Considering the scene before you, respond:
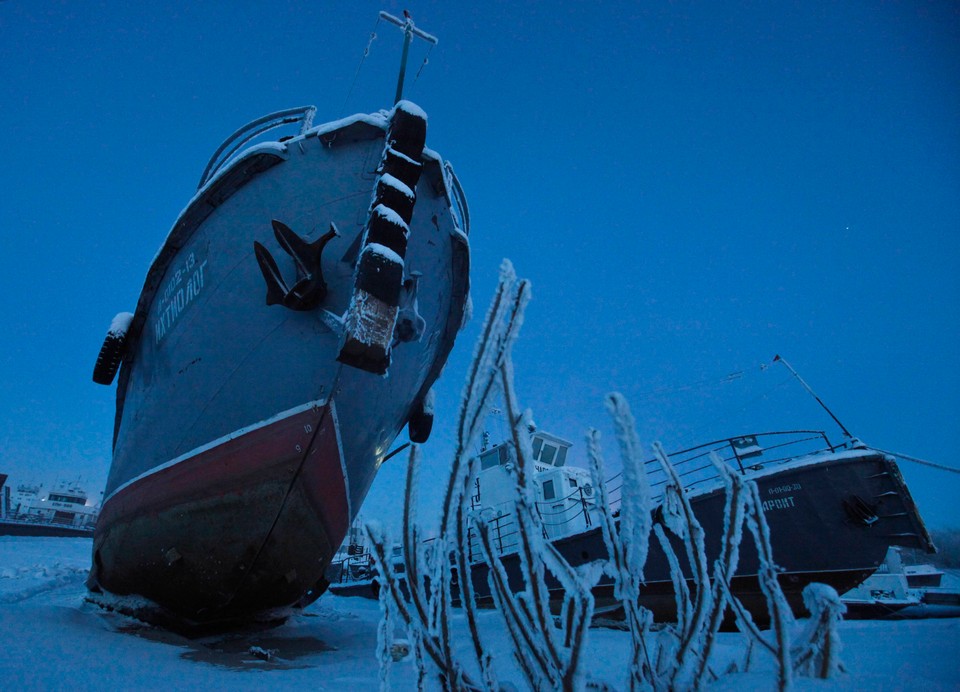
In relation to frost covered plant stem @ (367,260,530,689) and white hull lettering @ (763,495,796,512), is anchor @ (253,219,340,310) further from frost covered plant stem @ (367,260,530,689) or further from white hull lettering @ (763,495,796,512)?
white hull lettering @ (763,495,796,512)

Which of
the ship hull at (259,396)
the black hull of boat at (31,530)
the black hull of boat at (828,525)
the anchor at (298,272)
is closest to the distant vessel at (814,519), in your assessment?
the black hull of boat at (828,525)

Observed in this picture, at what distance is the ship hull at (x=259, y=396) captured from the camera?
4.17 m

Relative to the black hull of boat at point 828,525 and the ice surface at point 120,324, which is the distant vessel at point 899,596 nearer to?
the black hull of boat at point 828,525

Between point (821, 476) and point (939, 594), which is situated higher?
point (821, 476)

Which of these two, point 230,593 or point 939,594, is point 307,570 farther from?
point 939,594

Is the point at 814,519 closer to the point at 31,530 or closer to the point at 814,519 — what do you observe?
the point at 814,519

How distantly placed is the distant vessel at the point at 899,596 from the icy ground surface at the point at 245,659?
4.50 m

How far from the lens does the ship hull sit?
417cm

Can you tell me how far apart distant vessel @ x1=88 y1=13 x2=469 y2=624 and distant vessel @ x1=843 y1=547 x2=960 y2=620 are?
755 centimetres

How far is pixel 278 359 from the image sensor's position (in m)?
4.30

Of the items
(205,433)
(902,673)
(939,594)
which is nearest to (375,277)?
(205,433)

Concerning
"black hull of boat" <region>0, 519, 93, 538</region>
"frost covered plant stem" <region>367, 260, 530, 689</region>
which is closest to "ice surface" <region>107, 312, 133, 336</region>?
"frost covered plant stem" <region>367, 260, 530, 689</region>

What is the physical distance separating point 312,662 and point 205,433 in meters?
2.34

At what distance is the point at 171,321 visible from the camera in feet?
17.0
